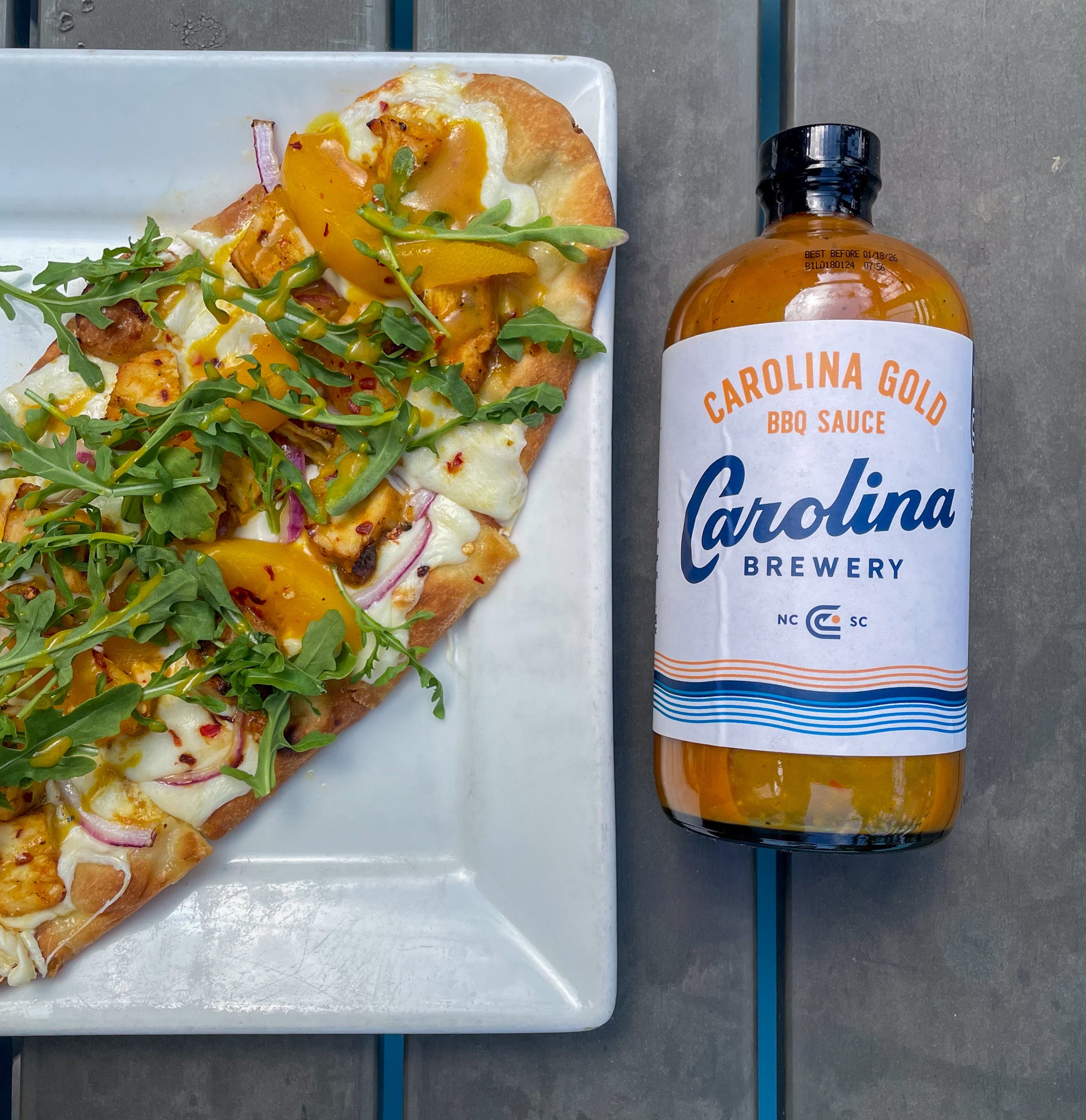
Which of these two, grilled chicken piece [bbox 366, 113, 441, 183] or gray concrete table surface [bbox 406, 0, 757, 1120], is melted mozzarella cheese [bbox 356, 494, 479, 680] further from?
grilled chicken piece [bbox 366, 113, 441, 183]

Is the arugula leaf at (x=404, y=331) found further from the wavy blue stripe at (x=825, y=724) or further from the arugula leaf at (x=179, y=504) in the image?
the wavy blue stripe at (x=825, y=724)

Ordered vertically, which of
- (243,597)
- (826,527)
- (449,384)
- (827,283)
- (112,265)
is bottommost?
(243,597)

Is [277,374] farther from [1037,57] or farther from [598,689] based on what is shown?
[1037,57]

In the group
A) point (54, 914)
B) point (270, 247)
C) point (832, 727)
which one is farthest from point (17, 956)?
point (832, 727)

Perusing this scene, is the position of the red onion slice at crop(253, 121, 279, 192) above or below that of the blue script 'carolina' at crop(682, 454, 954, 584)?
above

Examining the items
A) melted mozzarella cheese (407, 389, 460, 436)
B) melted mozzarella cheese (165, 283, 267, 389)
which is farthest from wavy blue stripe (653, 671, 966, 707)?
melted mozzarella cheese (165, 283, 267, 389)

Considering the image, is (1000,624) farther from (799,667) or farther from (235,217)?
(235,217)
